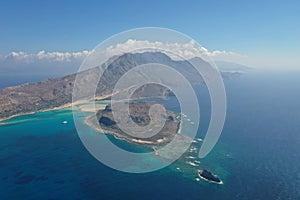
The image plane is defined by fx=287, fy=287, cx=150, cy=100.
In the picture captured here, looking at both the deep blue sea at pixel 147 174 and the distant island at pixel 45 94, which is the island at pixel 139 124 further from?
the distant island at pixel 45 94

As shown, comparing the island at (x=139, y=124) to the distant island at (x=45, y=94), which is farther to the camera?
the distant island at (x=45, y=94)

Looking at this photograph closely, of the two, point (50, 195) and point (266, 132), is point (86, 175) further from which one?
point (266, 132)

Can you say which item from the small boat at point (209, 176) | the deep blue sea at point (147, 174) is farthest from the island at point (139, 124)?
the small boat at point (209, 176)

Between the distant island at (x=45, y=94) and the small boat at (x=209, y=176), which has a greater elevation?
the distant island at (x=45, y=94)

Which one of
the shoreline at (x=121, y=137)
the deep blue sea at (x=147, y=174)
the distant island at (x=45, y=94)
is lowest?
the deep blue sea at (x=147, y=174)

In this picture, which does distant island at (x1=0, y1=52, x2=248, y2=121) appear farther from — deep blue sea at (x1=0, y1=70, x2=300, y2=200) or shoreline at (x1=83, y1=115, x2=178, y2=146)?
deep blue sea at (x1=0, y1=70, x2=300, y2=200)

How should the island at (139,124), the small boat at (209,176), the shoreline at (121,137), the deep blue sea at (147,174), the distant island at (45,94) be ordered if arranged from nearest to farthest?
the deep blue sea at (147,174) → the small boat at (209,176) → the shoreline at (121,137) → the island at (139,124) → the distant island at (45,94)

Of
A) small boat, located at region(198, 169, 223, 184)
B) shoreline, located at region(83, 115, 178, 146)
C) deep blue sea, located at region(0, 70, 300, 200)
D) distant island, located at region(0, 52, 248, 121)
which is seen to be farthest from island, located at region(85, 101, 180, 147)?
distant island, located at region(0, 52, 248, 121)

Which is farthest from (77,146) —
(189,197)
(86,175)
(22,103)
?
(22,103)
